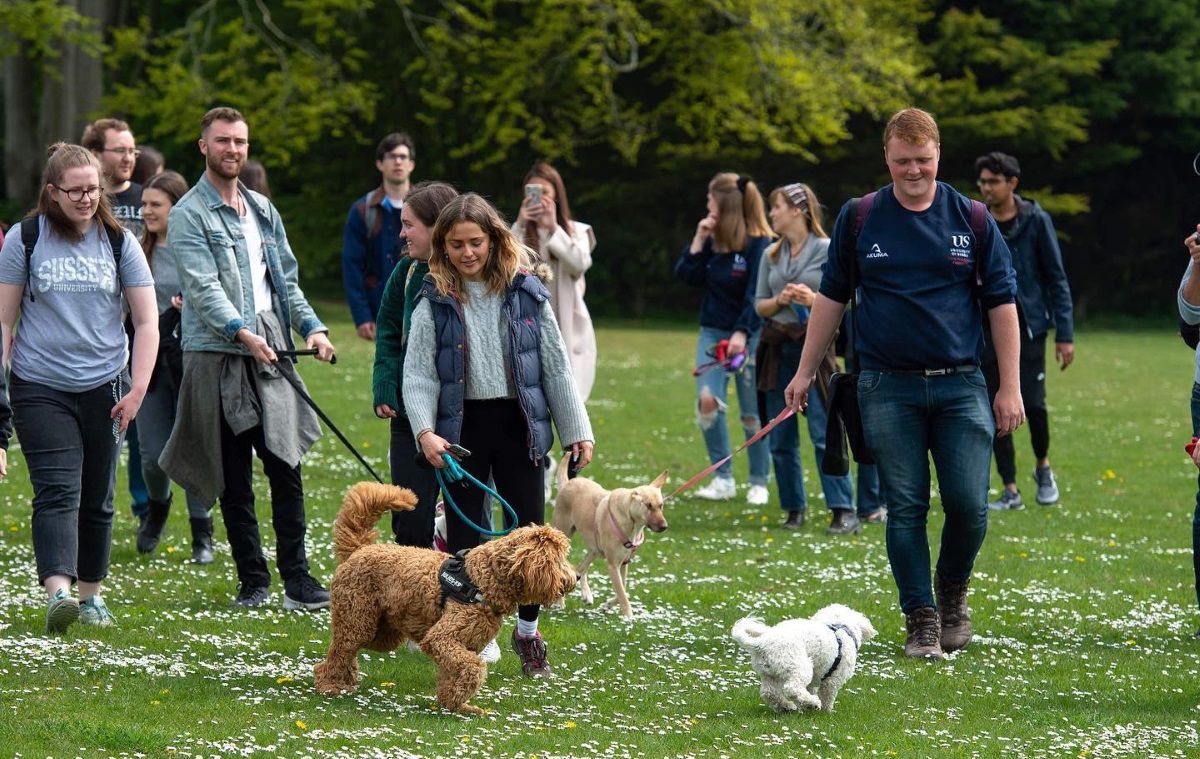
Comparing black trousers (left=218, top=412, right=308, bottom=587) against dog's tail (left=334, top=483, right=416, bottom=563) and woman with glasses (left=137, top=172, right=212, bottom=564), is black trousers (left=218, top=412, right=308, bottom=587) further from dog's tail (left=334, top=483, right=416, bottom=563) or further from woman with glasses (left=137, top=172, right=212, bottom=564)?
dog's tail (left=334, top=483, right=416, bottom=563)

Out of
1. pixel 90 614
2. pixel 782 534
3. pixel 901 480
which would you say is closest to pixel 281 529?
pixel 90 614

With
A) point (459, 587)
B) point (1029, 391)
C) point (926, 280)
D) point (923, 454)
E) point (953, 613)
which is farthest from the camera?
point (1029, 391)

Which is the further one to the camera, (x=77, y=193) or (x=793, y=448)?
(x=793, y=448)

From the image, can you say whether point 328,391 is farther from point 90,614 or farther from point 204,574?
point 90,614

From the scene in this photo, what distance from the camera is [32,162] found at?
3766 centimetres

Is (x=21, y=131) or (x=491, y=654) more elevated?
(x=21, y=131)

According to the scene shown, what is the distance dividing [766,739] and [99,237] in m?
3.94

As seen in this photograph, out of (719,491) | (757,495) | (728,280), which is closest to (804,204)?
(728,280)

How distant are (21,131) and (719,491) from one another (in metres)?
29.6

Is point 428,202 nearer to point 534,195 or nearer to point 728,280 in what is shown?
point 534,195

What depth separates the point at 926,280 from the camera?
680cm

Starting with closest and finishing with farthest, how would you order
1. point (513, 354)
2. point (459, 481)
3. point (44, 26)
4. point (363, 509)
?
point (363, 509) < point (513, 354) < point (459, 481) < point (44, 26)

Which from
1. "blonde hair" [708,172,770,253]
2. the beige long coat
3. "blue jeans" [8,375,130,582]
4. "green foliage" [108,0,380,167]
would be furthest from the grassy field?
"green foliage" [108,0,380,167]

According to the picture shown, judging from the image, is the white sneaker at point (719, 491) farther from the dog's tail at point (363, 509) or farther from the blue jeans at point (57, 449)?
the dog's tail at point (363, 509)
